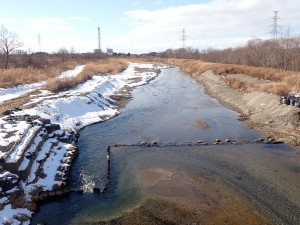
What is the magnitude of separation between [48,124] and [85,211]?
8245mm

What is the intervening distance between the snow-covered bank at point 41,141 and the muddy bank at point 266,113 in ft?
35.2

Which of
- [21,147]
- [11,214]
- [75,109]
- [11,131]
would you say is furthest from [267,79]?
[11,214]

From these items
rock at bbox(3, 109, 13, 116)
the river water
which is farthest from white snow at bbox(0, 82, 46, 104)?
the river water

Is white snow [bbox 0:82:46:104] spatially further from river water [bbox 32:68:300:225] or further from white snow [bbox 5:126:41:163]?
white snow [bbox 5:126:41:163]

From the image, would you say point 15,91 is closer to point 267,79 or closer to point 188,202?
point 188,202

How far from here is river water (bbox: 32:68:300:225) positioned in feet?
37.8

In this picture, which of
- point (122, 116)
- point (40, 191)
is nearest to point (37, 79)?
point (122, 116)

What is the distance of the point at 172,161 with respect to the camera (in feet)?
51.5

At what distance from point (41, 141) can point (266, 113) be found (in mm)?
16101

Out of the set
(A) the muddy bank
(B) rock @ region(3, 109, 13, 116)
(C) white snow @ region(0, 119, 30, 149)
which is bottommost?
(A) the muddy bank

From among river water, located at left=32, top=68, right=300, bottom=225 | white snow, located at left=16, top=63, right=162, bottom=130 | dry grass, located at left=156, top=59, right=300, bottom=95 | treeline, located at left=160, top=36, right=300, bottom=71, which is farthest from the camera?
treeline, located at left=160, top=36, right=300, bottom=71

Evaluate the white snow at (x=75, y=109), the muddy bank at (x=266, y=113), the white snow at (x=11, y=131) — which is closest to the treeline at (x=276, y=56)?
the muddy bank at (x=266, y=113)

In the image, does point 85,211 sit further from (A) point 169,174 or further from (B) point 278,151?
(B) point 278,151

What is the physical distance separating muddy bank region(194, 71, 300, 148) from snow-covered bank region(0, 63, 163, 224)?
35.2ft
